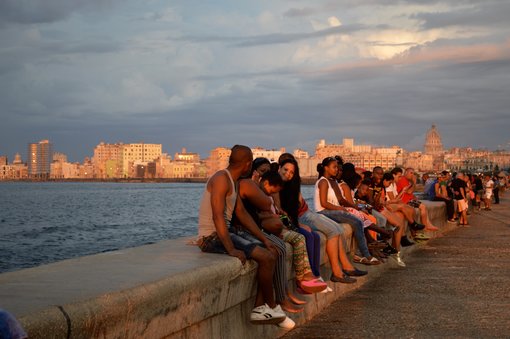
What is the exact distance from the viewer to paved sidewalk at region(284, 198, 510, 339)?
291 inches

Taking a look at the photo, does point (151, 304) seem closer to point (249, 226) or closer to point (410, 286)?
point (249, 226)

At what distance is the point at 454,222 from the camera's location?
22.3m

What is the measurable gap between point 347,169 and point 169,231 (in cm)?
3726

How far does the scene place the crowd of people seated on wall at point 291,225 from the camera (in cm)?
643

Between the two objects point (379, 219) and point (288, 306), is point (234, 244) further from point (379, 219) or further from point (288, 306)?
point (379, 219)

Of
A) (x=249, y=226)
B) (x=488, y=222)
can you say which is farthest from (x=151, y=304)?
(x=488, y=222)

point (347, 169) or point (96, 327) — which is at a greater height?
point (347, 169)

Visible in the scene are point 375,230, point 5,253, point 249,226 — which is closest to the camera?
point 249,226

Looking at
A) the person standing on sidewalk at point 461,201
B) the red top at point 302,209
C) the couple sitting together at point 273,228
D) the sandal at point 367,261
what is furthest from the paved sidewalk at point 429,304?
the person standing on sidewalk at point 461,201

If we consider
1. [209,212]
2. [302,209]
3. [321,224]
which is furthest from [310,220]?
[209,212]

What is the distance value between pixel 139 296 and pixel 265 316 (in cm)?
206

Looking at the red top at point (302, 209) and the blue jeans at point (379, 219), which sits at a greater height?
the red top at point (302, 209)

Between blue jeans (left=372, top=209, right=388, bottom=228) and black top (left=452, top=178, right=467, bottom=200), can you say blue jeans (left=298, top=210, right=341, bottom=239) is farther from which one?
black top (left=452, top=178, right=467, bottom=200)

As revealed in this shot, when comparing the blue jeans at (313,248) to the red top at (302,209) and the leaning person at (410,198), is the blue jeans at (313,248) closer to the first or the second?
the red top at (302,209)
